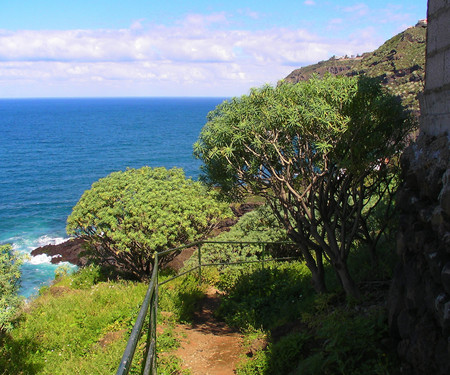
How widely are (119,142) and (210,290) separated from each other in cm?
8574

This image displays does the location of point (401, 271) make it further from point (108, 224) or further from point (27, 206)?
point (27, 206)

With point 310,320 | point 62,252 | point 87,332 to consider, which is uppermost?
point 310,320

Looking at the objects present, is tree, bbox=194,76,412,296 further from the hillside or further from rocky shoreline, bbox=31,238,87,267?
the hillside

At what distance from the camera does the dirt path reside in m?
7.35

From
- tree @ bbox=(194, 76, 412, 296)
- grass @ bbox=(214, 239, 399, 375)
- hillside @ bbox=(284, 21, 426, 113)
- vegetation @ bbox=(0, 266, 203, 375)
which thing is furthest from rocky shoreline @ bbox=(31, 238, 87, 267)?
hillside @ bbox=(284, 21, 426, 113)

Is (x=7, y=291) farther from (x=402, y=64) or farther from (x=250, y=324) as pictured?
(x=402, y=64)

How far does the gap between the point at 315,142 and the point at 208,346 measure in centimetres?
412

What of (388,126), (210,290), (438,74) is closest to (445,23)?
(438,74)

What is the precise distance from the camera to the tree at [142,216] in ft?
47.2

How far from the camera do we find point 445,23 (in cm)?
620

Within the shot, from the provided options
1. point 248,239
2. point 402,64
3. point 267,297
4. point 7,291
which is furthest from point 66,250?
point 402,64

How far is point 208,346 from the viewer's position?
8086mm

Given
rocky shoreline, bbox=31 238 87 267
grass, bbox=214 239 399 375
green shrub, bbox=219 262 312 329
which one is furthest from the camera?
rocky shoreline, bbox=31 238 87 267

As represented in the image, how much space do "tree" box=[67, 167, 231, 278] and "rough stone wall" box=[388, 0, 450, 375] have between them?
27.3ft
